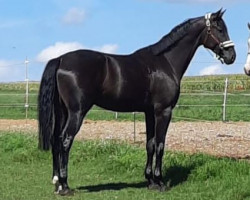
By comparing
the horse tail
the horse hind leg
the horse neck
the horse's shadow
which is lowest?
the horse's shadow

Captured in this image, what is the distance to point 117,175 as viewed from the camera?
9594mm

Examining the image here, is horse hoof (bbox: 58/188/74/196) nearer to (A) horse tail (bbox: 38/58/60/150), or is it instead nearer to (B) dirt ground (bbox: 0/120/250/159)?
(A) horse tail (bbox: 38/58/60/150)

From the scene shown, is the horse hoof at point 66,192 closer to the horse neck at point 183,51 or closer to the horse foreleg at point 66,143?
the horse foreleg at point 66,143

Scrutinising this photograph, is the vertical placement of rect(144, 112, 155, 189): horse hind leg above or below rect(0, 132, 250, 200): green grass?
above

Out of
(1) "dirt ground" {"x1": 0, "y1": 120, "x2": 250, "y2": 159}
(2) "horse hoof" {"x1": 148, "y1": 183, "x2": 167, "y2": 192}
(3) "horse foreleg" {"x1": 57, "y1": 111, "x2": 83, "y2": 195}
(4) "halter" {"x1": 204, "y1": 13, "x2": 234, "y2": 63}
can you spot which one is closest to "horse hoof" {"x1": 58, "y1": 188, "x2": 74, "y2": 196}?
(3) "horse foreleg" {"x1": 57, "y1": 111, "x2": 83, "y2": 195}

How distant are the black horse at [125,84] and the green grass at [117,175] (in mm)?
422

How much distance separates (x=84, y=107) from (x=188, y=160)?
235 cm

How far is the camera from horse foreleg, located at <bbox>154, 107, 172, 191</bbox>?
26.6 ft

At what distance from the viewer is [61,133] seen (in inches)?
314

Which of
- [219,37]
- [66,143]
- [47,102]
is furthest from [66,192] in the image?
[219,37]

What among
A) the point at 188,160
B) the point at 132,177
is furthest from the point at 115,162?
the point at 188,160

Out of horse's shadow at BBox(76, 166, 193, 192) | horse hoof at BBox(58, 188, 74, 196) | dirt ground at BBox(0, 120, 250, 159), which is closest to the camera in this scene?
horse hoof at BBox(58, 188, 74, 196)

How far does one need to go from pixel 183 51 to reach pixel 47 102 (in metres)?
2.15

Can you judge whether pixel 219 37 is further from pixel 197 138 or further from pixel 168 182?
pixel 197 138
